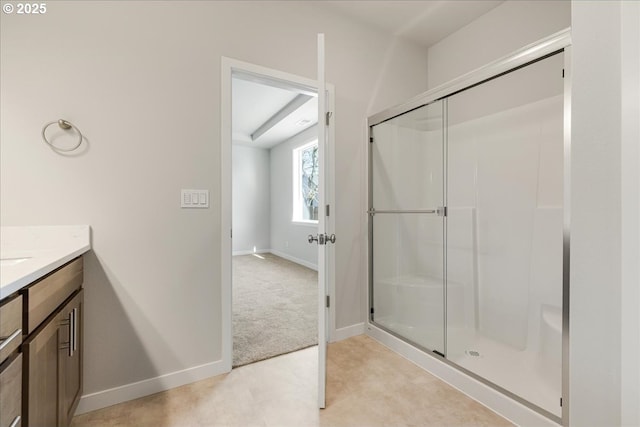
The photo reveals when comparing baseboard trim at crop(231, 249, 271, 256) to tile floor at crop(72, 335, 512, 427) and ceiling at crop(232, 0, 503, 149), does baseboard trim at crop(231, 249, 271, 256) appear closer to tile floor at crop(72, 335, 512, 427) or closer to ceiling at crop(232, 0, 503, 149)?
ceiling at crop(232, 0, 503, 149)

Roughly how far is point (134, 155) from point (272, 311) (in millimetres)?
2000

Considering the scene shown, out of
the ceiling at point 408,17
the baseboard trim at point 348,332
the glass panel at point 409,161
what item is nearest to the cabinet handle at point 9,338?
the ceiling at point 408,17

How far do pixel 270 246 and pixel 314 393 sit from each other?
5.44 meters

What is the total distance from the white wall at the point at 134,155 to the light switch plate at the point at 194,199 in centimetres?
3

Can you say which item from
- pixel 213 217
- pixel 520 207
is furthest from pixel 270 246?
pixel 520 207

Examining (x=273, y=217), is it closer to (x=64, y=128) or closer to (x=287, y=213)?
(x=287, y=213)

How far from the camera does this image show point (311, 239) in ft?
5.41

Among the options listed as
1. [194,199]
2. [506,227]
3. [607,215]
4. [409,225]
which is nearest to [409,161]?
[409,225]

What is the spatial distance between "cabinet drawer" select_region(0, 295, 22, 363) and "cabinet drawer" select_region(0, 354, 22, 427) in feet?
0.12

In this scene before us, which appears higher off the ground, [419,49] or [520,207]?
[419,49]

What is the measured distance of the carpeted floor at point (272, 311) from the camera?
7.22 ft

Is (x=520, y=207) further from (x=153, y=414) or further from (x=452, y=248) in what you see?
(x=153, y=414)

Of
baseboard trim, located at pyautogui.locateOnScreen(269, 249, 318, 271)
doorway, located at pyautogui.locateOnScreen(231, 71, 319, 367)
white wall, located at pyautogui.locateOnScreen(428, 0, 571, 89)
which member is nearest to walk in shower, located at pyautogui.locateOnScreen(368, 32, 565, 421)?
white wall, located at pyautogui.locateOnScreen(428, 0, 571, 89)

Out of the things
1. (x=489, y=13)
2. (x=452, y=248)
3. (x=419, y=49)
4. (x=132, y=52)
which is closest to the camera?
(x=132, y=52)
